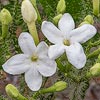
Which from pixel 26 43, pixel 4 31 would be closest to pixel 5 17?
pixel 4 31

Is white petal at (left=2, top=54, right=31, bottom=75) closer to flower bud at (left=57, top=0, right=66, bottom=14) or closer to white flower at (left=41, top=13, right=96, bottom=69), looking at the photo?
white flower at (left=41, top=13, right=96, bottom=69)

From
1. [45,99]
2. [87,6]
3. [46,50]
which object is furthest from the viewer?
[87,6]

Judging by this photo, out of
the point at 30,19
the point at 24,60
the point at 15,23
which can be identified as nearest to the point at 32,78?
the point at 24,60

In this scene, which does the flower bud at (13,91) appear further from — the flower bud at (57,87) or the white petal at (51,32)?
the white petal at (51,32)

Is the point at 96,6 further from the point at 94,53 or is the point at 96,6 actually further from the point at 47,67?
the point at 47,67

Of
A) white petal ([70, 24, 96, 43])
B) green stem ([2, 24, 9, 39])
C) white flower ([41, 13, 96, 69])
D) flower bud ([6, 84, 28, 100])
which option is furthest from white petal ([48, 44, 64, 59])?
green stem ([2, 24, 9, 39])

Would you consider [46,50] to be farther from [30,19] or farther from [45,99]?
[45,99]
